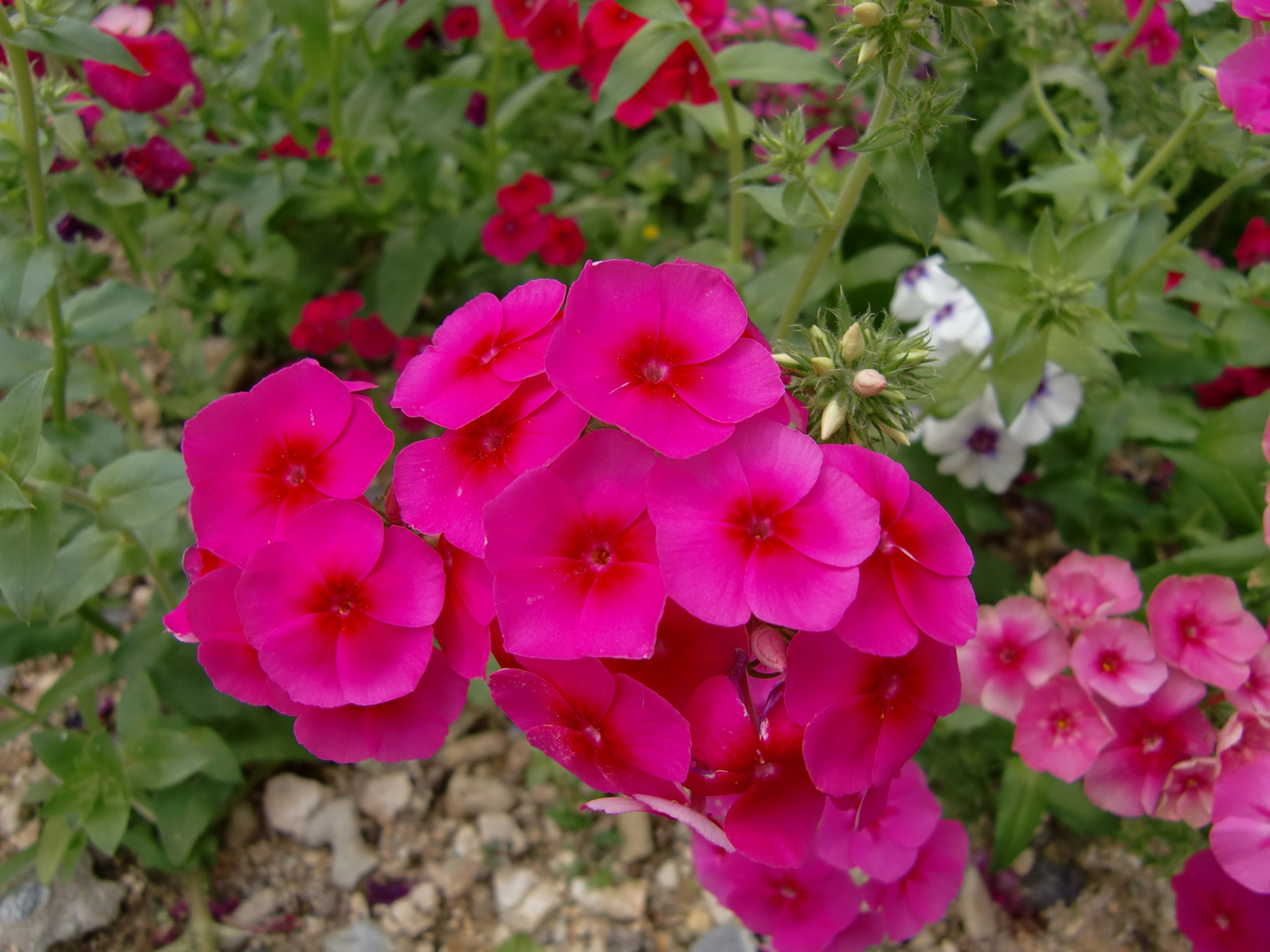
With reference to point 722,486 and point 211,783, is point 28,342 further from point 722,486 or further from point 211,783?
point 722,486

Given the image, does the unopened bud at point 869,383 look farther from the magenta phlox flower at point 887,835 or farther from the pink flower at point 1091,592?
the pink flower at point 1091,592

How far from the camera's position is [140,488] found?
201 centimetres

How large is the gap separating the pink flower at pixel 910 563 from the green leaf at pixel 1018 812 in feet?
3.75

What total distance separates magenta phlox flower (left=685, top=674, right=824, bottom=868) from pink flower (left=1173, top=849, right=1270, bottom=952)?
4.03 ft

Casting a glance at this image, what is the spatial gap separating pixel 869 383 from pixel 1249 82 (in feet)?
3.36

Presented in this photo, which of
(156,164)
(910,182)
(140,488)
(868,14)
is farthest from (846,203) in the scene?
(156,164)

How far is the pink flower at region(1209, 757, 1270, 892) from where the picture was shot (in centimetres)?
156

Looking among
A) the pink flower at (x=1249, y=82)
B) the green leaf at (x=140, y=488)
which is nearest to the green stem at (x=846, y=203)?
the pink flower at (x=1249, y=82)

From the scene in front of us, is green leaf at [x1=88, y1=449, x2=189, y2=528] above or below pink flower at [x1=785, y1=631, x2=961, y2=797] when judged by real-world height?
below

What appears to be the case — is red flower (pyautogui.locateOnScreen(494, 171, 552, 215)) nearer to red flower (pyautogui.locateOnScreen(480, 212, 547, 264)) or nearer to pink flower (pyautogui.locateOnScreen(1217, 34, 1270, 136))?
red flower (pyautogui.locateOnScreen(480, 212, 547, 264))

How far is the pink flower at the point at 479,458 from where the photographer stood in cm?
125

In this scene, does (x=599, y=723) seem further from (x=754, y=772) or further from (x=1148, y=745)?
(x=1148, y=745)

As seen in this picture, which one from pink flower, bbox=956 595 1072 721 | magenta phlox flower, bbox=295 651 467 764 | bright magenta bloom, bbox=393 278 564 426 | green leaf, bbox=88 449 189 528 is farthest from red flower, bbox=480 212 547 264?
magenta phlox flower, bbox=295 651 467 764

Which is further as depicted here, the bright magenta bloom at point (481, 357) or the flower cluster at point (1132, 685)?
the flower cluster at point (1132, 685)
